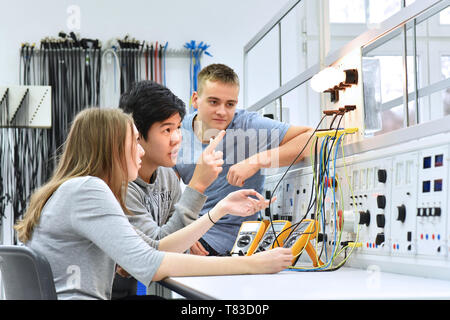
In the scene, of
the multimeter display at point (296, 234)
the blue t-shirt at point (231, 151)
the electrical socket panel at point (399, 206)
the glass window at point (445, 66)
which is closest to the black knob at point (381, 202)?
the electrical socket panel at point (399, 206)

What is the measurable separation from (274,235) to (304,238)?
14 centimetres

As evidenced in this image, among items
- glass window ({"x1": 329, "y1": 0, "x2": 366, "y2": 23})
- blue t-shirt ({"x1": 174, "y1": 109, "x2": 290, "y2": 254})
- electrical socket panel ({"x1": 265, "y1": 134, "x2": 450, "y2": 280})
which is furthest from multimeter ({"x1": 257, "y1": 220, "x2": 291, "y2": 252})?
glass window ({"x1": 329, "y1": 0, "x2": 366, "y2": 23})

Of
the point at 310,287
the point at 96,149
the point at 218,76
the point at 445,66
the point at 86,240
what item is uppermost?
the point at 445,66

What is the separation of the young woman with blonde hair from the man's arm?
794 millimetres

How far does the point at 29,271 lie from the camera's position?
1323mm

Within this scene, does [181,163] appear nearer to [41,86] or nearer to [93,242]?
[93,242]

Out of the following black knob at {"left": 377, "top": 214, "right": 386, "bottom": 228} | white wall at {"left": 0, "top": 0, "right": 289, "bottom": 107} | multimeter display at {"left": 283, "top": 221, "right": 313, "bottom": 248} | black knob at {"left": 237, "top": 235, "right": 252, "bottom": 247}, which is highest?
white wall at {"left": 0, "top": 0, "right": 289, "bottom": 107}

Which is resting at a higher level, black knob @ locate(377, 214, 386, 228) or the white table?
black knob @ locate(377, 214, 386, 228)

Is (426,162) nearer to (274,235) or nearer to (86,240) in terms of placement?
(274,235)

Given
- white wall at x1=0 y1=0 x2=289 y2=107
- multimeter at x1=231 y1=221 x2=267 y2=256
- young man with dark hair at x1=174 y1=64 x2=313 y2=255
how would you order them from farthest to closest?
white wall at x1=0 y1=0 x2=289 y2=107 < young man with dark hair at x1=174 y1=64 x2=313 y2=255 < multimeter at x1=231 y1=221 x2=267 y2=256

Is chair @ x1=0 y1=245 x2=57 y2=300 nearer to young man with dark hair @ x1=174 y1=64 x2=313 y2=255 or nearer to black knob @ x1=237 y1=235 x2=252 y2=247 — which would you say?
black knob @ x1=237 y1=235 x2=252 y2=247

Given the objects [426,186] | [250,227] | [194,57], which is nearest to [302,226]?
[250,227]

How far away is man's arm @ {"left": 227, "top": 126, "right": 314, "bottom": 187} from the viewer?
2455mm

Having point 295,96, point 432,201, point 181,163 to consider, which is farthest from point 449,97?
point 432,201
